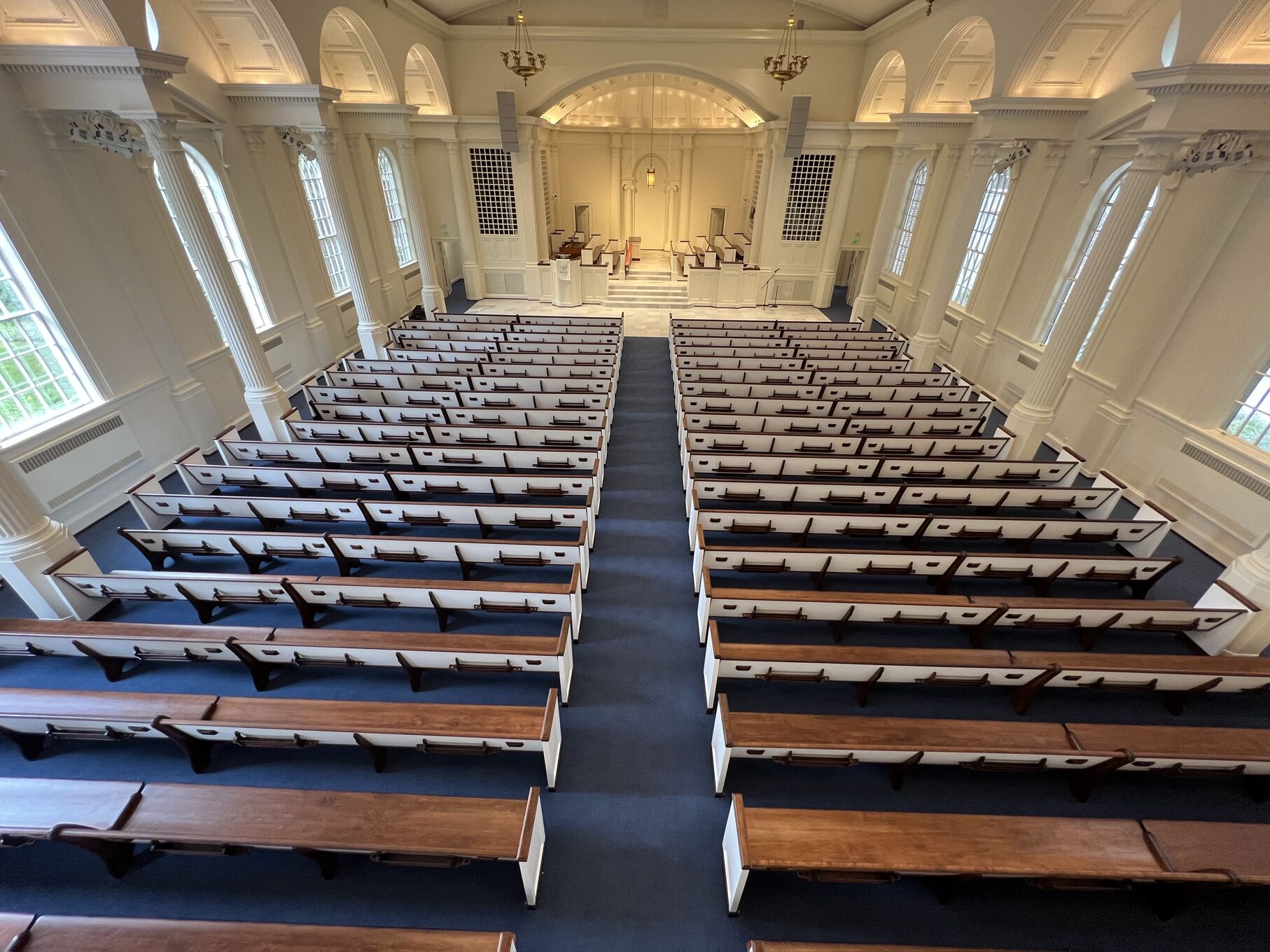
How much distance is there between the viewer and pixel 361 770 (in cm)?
434

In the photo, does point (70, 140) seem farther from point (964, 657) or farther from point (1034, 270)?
point (1034, 270)

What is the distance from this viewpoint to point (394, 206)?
53.1 ft

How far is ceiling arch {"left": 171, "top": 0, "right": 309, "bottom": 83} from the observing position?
9188mm

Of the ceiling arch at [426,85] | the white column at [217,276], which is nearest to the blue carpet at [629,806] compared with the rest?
the white column at [217,276]

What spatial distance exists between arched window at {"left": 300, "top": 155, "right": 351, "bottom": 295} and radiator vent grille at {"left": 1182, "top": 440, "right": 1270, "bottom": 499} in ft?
52.2

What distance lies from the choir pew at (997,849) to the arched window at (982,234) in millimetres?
10792

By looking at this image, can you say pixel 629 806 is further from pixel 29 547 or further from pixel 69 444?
pixel 69 444

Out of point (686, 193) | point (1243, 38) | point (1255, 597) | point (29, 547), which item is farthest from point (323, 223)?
point (1255, 597)

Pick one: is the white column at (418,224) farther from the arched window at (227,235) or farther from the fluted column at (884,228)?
the fluted column at (884,228)

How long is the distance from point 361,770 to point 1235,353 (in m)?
11.4

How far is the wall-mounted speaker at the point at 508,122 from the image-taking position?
14852 mm

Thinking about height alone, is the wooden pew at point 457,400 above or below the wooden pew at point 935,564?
above

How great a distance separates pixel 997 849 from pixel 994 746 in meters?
0.80

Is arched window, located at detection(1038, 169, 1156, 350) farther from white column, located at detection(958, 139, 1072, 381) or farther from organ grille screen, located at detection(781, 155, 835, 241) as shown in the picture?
organ grille screen, located at detection(781, 155, 835, 241)
